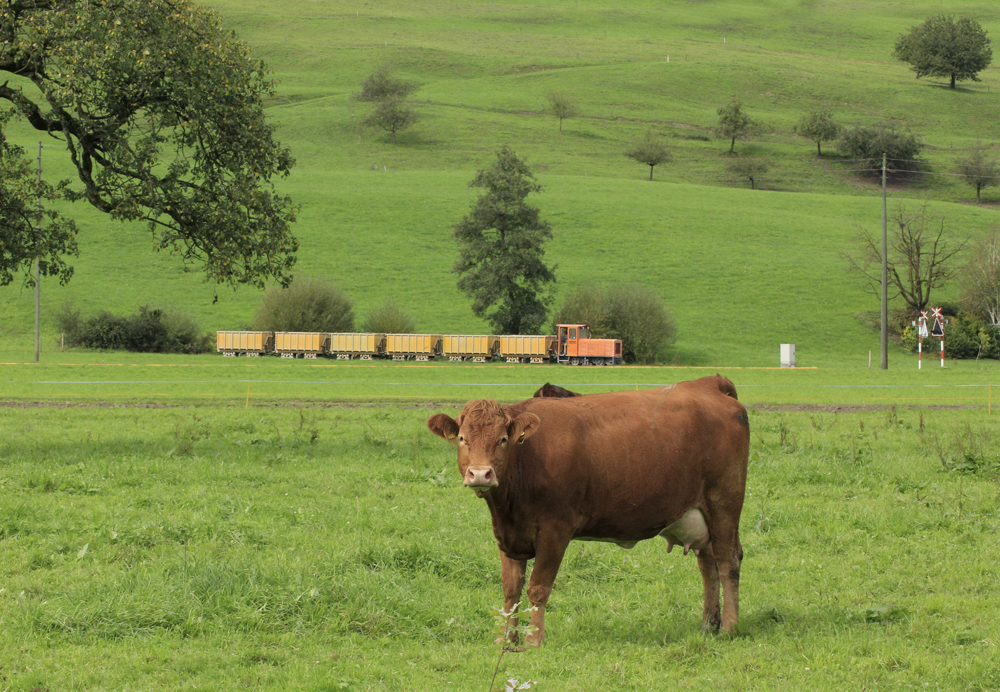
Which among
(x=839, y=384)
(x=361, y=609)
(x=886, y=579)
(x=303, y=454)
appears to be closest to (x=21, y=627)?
(x=361, y=609)

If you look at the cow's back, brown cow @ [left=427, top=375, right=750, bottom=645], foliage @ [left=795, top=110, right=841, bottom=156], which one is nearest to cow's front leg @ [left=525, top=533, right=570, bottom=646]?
brown cow @ [left=427, top=375, right=750, bottom=645]

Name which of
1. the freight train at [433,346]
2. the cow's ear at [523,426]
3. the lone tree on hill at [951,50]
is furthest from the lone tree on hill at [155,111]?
the lone tree on hill at [951,50]

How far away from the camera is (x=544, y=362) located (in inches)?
2269

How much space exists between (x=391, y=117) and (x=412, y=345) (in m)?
74.4

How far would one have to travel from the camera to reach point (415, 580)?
8.81 metres

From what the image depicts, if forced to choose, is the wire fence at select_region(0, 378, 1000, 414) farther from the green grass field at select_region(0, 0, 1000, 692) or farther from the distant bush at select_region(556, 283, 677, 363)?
the distant bush at select_region(556, 283, 677, 363)

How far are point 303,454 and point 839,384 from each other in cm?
2883

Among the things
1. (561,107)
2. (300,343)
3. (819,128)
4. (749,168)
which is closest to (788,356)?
(300,343)

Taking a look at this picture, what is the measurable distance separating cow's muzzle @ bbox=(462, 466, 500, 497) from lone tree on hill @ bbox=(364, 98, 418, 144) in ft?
400

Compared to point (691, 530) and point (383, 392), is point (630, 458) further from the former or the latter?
point (383, 392)

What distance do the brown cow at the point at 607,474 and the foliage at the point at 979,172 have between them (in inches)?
4681

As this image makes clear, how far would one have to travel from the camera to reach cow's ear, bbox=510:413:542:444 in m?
6.84

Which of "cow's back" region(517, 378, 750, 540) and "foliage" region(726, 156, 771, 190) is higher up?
"foliage" region(726, 156, 771, 190)

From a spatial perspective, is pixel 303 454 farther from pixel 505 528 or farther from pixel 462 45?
pixel 462 45
